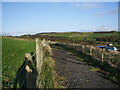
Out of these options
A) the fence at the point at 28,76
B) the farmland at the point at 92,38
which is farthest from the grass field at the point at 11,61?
the farmland at the point at 92,38

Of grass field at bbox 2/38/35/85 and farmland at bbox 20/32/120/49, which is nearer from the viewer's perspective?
grass field at bbox 2/38/35/85

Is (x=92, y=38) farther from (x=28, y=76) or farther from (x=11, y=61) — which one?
(x=28, y=76)

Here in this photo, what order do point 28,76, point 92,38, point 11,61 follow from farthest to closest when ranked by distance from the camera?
Answer: point 92,38
point 11,61
point 28,76

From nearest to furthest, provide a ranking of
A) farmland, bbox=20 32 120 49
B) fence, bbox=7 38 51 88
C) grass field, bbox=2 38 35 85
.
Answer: fence, bbox=7 38 51 88 < grass field, bbox=2 38 35 85 < farmland, bbox=20 32 120 49

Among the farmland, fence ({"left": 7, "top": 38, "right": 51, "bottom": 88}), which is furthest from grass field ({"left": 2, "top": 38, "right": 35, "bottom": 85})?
the farmland

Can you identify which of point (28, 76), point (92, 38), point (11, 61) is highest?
point (92, 38)

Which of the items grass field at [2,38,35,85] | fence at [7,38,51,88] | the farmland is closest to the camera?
fence at [7,38,51,88]

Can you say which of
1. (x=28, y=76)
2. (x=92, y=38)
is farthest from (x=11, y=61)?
(x=92, y=38)

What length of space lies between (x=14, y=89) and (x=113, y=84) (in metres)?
4.62

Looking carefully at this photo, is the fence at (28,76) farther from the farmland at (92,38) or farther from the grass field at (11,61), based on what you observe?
the farmland at (92,38)

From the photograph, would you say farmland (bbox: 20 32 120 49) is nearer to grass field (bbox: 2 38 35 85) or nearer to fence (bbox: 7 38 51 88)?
grass field (bbox: 2 38 35 85)

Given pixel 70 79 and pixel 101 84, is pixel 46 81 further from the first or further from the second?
pixel 101 84

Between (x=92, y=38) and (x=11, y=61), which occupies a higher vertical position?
(x=92, y=38)

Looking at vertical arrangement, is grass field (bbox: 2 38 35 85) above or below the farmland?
below
